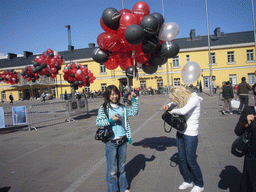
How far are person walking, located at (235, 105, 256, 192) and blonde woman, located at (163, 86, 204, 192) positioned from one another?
2.47 feet

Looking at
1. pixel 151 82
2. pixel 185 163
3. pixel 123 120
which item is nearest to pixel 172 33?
pixel 123 120

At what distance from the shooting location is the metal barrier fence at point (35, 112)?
9023 mm

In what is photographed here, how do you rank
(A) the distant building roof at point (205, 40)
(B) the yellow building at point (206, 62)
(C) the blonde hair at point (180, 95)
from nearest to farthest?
(C) the blonde hair at point (180, 95)
(B) the yellow building at point (206, 62)
(A) the distant building roof at point (205, 40)

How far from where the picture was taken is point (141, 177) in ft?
11.6

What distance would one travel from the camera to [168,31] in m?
4.28

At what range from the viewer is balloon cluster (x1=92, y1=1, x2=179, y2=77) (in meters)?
3.78

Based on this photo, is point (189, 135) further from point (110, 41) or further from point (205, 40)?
point (205, 40)

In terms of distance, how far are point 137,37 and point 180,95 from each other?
1.51 metres

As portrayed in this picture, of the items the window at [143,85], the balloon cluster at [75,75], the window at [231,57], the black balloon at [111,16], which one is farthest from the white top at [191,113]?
the window at [231,57]

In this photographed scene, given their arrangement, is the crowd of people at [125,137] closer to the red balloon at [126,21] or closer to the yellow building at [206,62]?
the red balloon at [126,21]

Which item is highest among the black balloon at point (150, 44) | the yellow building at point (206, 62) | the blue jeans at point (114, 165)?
the yellow building at point (206, 62)

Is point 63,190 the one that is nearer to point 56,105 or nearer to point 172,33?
point 172,33

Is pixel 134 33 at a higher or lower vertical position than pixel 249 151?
higher

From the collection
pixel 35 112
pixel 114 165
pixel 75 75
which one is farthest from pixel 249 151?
pixel 75 75
